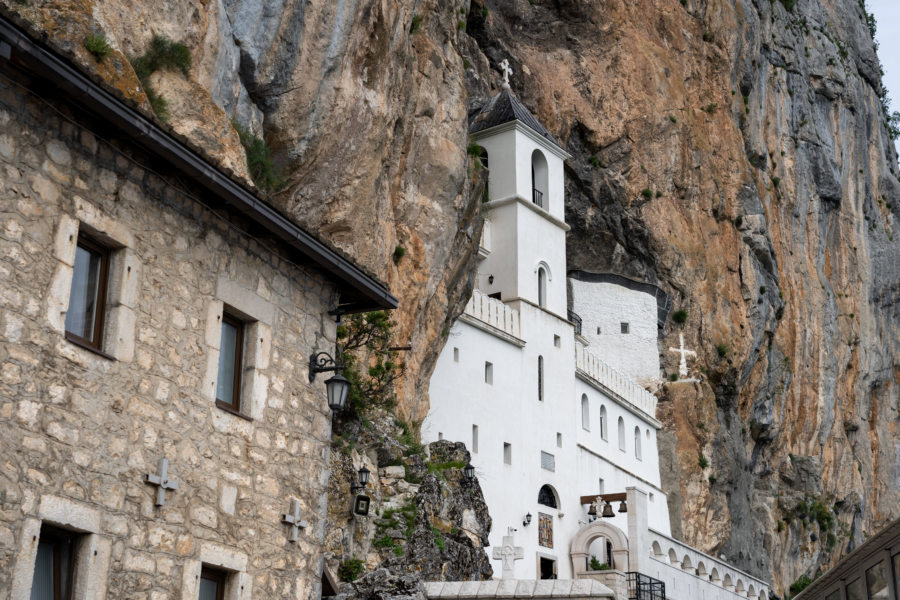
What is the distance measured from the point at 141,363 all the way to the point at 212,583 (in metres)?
2.13

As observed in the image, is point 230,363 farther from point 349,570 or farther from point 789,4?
point 789,4

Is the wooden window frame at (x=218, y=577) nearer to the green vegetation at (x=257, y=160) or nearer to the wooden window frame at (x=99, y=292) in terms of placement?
the wooden window frame at (x=99, y=292)

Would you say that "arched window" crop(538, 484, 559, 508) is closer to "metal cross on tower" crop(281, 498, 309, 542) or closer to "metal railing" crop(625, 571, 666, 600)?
"metal railing" crop(625, 571, 666, 600)

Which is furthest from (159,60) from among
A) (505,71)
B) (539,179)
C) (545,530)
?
(505,71)

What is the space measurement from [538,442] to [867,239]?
3406 cm

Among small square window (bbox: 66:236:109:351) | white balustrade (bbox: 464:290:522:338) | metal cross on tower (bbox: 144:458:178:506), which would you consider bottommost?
metal cross on tower (bbox: 144:458:178:506)

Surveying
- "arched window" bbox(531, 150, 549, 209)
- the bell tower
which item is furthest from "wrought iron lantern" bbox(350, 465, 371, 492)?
"arched window" bbox(531, 150, 549, 209)

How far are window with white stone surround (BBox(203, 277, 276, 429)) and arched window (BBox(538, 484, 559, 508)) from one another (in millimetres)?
23298

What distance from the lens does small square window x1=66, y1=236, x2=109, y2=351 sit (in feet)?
29.5

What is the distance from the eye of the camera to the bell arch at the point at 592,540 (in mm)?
33719

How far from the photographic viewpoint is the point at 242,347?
36.1ft

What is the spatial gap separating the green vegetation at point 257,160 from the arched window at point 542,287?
1950 centimetres

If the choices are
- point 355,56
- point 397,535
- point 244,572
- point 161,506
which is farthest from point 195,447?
point 355,56

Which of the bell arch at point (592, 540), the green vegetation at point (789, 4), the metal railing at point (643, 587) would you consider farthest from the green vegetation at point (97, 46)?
the green vegetation at point (789, 4)
